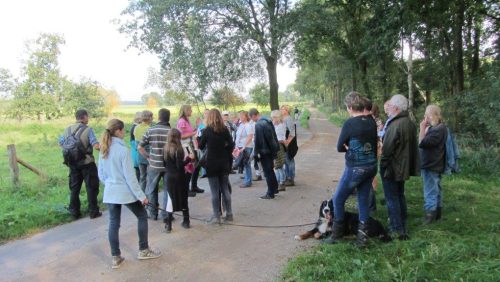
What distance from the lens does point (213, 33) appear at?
20656mm

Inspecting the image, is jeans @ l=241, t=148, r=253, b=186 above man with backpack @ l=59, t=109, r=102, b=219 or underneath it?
underneath

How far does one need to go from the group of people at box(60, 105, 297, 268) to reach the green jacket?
2.59 m

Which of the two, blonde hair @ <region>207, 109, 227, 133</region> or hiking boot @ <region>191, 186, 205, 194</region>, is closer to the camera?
blonde hair @ <region>207, 109, 227, 133</region>

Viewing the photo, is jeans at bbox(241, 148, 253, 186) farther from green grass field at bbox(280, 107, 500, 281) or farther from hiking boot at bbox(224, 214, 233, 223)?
green grass field at bbox(280, 107, 500, 281)

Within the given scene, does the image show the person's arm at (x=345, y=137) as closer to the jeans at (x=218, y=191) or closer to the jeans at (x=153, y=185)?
the jeans at (x=218, y=191)

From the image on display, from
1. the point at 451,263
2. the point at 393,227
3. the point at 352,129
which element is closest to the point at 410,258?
the point at 451,263

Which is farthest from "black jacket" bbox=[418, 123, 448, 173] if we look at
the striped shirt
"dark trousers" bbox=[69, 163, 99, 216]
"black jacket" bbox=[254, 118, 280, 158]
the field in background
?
the field in background

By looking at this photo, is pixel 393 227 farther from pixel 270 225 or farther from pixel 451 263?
pixel 270 225

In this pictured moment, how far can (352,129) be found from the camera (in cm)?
514

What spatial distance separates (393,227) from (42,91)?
50.2 meters

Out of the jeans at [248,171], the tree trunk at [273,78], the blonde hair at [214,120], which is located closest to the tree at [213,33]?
the tree trunk at [273,78]

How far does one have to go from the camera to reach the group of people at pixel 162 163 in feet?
16.5

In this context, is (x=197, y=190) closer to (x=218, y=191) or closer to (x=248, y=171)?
(x=248, y=171)

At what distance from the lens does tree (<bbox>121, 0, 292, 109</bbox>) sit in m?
19.8
